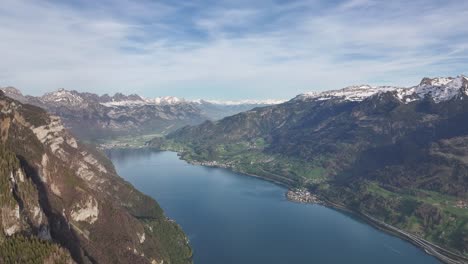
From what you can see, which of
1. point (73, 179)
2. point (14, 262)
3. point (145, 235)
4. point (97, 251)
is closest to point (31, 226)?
point (14, 262)

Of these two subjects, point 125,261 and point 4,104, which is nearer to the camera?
point 125,261

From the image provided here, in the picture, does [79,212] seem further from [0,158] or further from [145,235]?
[0,158]

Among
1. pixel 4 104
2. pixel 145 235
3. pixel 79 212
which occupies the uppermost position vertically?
pixel 4 104

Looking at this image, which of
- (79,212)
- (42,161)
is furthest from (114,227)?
→ (42,161)

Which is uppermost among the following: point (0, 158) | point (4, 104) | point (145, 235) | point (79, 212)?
point (4, 104)

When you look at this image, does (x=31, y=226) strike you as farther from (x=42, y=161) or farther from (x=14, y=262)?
(x=42, y=161)

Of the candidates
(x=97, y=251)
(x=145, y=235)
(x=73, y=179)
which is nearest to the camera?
(x=97, y=251)

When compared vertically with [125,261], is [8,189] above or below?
above

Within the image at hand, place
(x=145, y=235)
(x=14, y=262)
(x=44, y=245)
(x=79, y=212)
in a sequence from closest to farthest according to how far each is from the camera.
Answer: (x=14, y=262) < (x=44, y=245) < (x=79, y=212) < (x=145, y=235)

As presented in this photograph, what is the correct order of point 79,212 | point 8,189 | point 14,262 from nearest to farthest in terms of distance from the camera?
point 14,262, point 8,189, point 79,212
